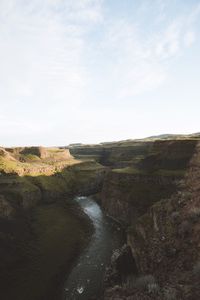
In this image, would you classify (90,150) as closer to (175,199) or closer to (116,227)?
(116,227)

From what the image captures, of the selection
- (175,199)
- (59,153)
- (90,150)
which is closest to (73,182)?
(59,153)

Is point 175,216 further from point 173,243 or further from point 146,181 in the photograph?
point 146,181

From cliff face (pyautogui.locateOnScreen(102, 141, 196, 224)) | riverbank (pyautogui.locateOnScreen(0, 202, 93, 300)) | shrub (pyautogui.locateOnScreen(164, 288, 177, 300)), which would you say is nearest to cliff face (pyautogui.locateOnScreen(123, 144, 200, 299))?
shrub (pyautogui.locateOnScreen(164, 288, 177, 300))

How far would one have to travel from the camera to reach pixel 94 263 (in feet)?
135

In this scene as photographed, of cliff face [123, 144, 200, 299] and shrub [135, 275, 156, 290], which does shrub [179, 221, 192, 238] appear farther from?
shrub [135, 275, 156, 290]

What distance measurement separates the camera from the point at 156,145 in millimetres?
80062

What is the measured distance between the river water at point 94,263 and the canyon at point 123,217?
1270 mm

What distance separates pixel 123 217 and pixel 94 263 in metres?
22.5

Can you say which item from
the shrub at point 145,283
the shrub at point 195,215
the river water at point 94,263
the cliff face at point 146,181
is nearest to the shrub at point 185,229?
the shrub at point 195,215

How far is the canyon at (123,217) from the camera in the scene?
67.8 ft

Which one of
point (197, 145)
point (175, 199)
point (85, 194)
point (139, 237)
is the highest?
point (197, 145)

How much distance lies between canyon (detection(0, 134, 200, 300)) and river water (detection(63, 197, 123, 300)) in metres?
1.27

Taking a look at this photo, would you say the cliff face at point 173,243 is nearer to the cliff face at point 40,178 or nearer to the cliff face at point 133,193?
the cliff face at point 133,193

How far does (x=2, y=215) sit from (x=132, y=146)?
10773 cm
